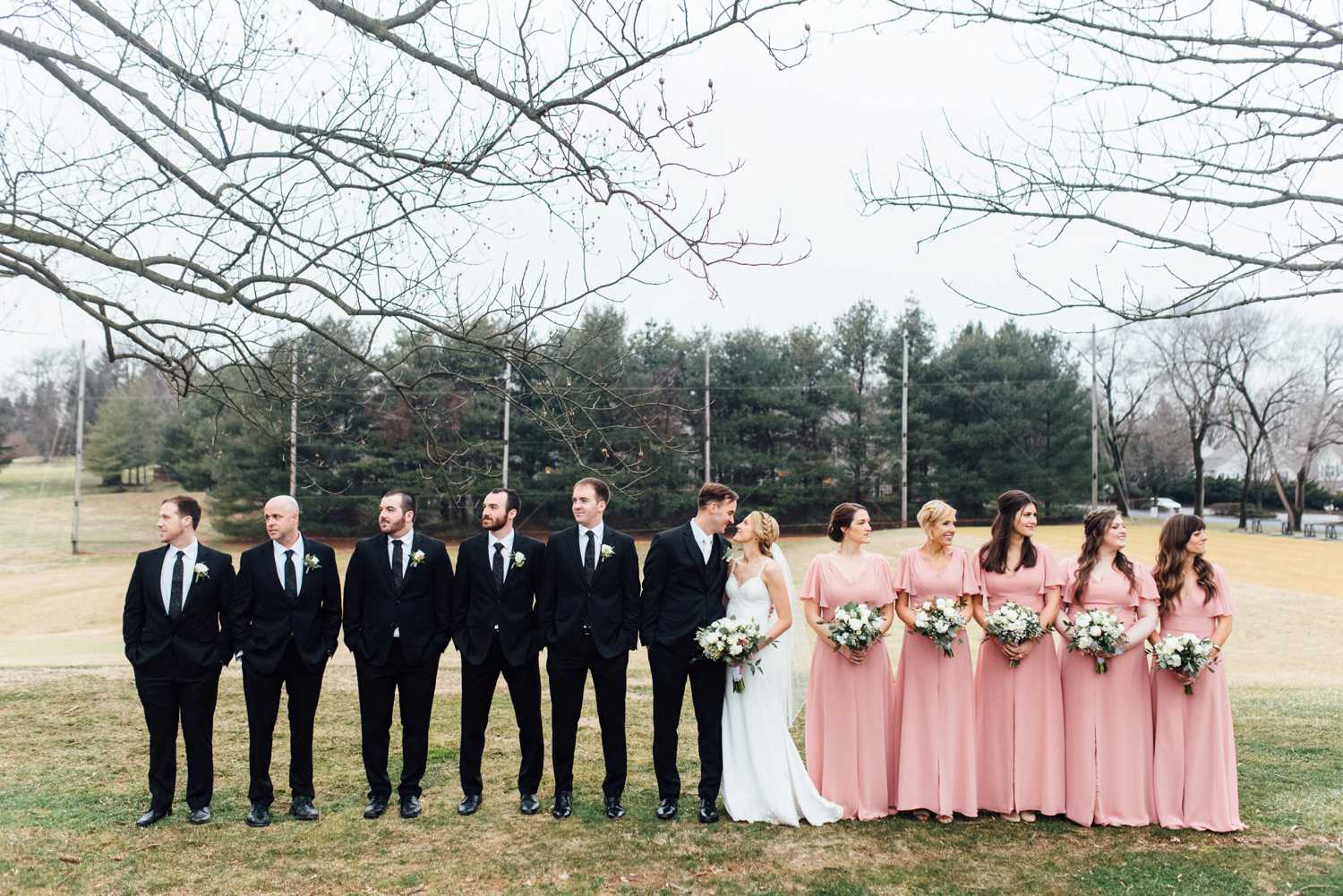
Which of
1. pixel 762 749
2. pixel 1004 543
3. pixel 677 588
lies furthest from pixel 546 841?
pixel 1004 543

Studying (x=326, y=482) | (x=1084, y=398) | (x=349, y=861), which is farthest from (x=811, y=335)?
(x=349, y=861)

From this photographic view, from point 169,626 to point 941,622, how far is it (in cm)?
488

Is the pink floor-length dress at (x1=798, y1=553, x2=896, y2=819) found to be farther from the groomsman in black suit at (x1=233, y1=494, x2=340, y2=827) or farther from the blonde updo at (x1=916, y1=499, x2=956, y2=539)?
the groomsman in black suit at (x1=233, y1=494, x2=340, y2=827)

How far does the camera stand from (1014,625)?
Result: 621cm

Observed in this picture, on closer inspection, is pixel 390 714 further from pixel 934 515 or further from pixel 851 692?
pixel 934 515

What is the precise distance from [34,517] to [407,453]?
2106 centimetres

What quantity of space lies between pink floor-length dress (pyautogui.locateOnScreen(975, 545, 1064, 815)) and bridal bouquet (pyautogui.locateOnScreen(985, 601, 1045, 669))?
0.52ft

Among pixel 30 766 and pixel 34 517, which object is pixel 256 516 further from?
pixel 30 766

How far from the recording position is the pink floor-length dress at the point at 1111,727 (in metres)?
6.31

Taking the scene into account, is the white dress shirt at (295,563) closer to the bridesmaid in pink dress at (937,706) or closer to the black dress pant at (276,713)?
the black dress pant at (276,713)

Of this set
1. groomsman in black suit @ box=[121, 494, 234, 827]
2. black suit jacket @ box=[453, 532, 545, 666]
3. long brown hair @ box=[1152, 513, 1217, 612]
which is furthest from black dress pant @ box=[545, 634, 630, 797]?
long brown hair @ box=[1152, 513, 1217, 612]

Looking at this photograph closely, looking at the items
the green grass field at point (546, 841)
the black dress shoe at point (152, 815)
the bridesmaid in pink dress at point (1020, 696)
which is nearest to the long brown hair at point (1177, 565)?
the bridesmaid in pink dress at point (1020, 696)

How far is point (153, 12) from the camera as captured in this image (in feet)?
21.5

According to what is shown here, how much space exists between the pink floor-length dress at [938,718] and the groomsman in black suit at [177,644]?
445 centimetres
